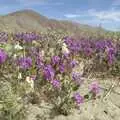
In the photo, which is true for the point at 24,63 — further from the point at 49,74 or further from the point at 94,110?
the point at 94,110

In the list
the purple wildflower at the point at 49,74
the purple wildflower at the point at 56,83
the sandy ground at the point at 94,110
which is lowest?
the sandy ground at the point at 94,110

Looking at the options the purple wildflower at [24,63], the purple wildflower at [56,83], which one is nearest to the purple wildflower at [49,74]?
the purple wildflower at [56,83]

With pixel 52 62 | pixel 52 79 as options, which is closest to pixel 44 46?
pixel 52 62

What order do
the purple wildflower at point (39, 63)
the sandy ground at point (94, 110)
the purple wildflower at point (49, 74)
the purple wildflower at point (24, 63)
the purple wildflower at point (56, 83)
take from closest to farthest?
the sandy ground at point (94, 110) → the purple wildflower at point (56, 83) → the purple wildflower at point (49, 74) → the purple wildflower at point (24, 63) → the purple wildflower at point (39, 63)

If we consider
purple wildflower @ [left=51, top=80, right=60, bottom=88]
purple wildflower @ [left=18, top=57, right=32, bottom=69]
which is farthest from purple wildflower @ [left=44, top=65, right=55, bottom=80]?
purple wildflower @ [left=18, top=57, right=32, bottom=69]

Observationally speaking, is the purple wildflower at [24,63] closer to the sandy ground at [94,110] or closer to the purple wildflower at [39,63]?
the purple wildflower at [39,63]

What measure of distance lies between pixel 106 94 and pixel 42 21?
43.3m

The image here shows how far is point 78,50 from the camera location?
8812 millimetres

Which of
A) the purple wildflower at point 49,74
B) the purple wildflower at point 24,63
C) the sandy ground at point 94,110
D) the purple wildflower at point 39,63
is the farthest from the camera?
the purple wildflower at point 39,63

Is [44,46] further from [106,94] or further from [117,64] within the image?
[106,94]

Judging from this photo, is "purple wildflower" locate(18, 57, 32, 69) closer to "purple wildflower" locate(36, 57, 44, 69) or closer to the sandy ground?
"purple wildflower" locate(36, 57, 44, 69)

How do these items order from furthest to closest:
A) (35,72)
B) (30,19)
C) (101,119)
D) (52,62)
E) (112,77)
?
(30,19) → (112,77) → (52,62) → (35,72) → (101,119)

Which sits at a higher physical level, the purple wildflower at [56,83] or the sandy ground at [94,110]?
the purple wildflower at [56,83]

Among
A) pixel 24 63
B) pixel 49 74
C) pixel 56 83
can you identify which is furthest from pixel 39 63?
pixel 56 83
